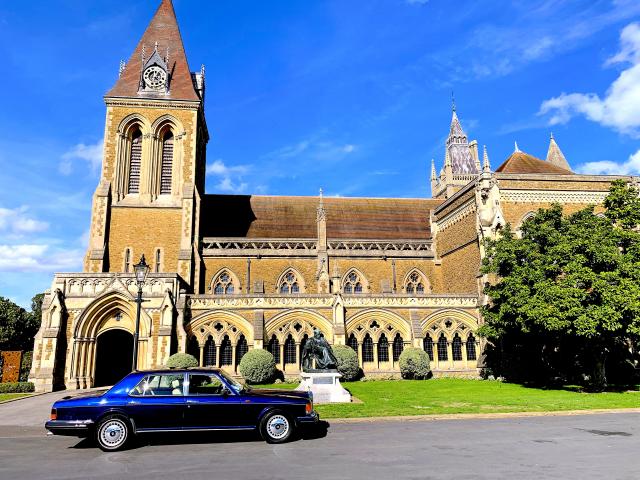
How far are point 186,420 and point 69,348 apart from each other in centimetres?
1720

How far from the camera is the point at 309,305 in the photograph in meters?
26.1

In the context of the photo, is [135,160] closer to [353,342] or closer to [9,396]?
[9,396]

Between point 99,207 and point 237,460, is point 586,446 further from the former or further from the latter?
point 99,207

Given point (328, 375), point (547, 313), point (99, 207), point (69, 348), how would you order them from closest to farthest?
point (328, 375) < point (547, 313) < point (69, 348) < point (99, 207)

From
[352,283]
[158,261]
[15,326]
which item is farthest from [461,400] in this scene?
[15,326]

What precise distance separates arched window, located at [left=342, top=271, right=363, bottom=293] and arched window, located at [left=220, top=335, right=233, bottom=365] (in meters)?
9.63

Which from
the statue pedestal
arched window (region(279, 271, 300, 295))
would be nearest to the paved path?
the statue pedestal

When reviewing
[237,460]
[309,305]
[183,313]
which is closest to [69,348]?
[183,313]

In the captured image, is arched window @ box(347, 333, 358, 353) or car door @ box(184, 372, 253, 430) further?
arched window @ box(347, 333, 358, 353)

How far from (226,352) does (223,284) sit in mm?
6371

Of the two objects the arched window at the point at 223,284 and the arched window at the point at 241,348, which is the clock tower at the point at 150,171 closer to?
the arched window at the point at 223,284

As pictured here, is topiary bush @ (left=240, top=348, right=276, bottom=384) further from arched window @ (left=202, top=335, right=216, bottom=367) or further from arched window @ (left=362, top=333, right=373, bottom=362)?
arched window @ (left=362, top=333, right=373, bottom=362)

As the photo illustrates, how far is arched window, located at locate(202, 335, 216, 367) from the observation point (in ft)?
82.5

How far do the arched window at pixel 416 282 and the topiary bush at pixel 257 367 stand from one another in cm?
1326
